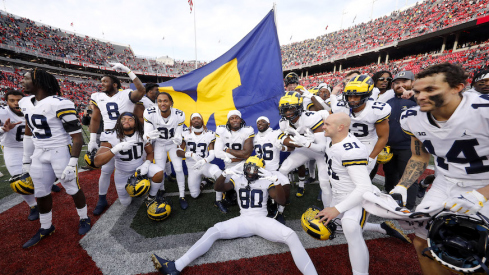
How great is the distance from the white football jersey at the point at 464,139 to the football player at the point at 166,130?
409 centimetres

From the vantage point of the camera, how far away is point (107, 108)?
415cm

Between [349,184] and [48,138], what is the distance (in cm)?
445

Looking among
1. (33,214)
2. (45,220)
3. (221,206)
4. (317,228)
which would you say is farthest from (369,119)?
(33,214)

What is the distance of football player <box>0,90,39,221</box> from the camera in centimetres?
398

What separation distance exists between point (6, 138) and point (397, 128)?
7.79 meters

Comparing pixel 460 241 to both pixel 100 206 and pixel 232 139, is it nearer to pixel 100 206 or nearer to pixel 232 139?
pixel 232 139

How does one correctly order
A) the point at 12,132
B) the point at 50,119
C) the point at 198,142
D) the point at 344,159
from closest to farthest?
the point at 344,159
the point at 50,119
the point at 12,132
the point at 198,142

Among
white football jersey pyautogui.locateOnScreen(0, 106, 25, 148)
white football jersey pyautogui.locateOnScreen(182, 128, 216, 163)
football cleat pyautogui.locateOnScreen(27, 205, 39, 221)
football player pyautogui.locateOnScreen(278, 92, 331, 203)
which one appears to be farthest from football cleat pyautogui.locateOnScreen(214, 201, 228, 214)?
white football jersey pyautogui.locateOnScreen(0, 106, 25, 148)

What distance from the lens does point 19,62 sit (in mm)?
28109

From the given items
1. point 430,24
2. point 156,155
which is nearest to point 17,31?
point 156,155

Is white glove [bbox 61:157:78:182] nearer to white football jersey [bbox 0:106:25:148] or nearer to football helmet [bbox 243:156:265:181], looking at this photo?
white football jersey [bbox 0:106:25:148]

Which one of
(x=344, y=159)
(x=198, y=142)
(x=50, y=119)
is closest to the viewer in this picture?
(x=344, y=159)

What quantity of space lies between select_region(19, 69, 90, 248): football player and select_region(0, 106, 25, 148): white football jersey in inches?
63.2

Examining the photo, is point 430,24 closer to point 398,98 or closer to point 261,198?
point 398,98
